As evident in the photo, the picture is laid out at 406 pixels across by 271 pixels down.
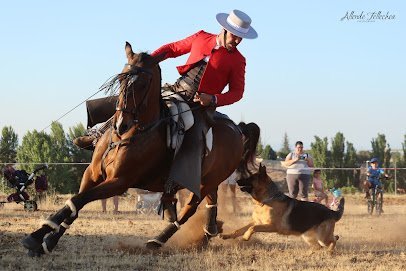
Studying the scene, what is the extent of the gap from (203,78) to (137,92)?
1368 millimetres

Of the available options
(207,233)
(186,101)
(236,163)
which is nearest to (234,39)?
(186,101)

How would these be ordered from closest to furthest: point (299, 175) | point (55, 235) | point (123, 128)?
point (123, 128) → point (55, 235) → point (299, 175)

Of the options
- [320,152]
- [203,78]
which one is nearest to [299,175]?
[203,78]

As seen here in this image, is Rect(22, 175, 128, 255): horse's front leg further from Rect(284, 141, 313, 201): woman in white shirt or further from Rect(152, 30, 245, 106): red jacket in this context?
Rect(284, 141, 313, 201): woman in white shirt

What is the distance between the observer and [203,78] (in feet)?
28.5

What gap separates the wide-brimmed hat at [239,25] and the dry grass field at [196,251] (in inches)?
105

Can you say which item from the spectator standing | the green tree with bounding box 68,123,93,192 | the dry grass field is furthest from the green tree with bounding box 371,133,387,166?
the dry grass field

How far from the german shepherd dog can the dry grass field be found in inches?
7.9

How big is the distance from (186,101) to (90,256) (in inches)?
85.8

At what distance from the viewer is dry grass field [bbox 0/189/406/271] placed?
8023 millimetres

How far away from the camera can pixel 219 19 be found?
8.55 metres

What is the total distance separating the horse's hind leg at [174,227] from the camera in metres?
9.47

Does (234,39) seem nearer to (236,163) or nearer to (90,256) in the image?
(236,163)

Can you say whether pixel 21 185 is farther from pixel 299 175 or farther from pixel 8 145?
pixel 8 145
